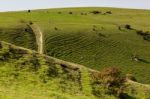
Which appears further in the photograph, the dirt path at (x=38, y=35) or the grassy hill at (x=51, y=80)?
the dirt path at (x=38, y=35)

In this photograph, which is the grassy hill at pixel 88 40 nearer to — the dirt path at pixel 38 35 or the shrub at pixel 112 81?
the dirt path at pixel 38 35

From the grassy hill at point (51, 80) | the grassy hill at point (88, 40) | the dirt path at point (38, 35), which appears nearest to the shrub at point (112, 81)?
the grassy hill at point (51, 80)

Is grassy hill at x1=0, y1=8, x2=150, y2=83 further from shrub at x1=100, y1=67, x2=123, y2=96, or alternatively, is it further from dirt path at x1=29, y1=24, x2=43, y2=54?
shrub at x1=100, y1=67, x2=123, y2=96

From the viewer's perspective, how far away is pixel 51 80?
40.0m

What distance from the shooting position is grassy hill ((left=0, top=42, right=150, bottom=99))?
36656mm

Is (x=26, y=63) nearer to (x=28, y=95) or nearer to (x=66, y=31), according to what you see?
(x=28, y=95)

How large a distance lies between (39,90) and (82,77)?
7414mm

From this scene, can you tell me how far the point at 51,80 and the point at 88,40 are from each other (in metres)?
42.3

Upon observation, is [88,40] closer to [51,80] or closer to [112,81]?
[112,81]

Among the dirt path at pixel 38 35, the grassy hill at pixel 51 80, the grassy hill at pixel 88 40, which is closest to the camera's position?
the grassy hill at pixel 51 80

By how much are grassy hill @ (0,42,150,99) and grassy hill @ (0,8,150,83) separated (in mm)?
23366

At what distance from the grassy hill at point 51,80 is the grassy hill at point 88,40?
76.7 feet

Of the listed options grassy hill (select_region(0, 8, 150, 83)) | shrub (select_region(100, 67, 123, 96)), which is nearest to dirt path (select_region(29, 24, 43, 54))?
grassy hill (select_region(0, 8, 150, 83))

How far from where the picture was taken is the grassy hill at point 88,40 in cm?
7194
